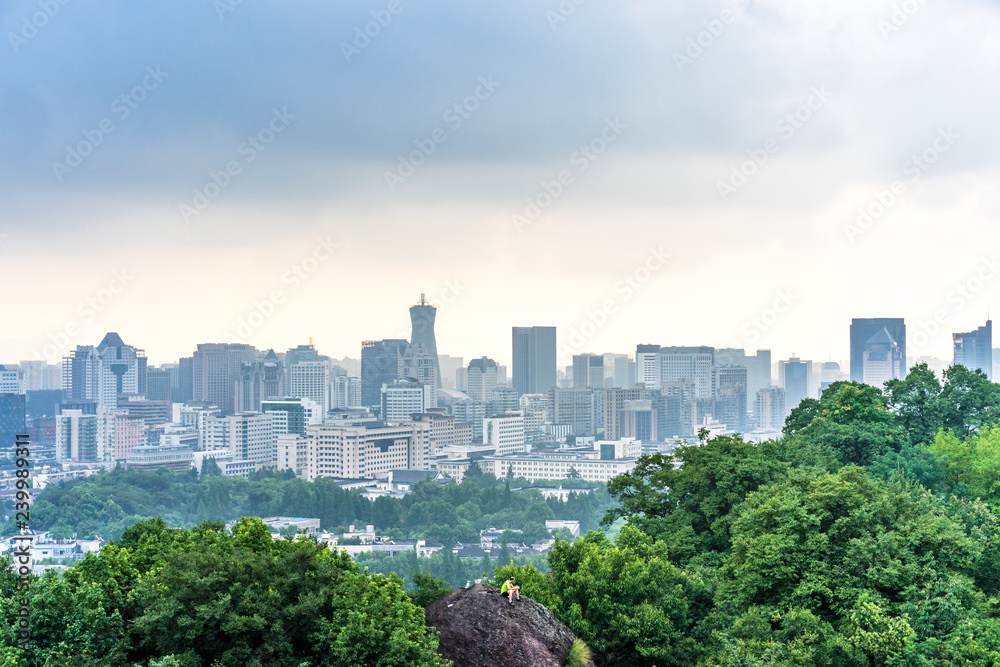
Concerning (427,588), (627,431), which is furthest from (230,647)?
(627,431)

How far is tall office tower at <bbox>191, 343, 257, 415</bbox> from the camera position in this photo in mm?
124688

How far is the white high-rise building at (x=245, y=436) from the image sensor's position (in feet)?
323

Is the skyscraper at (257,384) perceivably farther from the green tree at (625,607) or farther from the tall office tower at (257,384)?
the green tree at (625,607)

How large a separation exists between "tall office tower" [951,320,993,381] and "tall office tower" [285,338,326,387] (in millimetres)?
75616

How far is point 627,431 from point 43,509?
65.3m

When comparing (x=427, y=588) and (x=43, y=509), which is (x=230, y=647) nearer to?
(x=427, y=588)

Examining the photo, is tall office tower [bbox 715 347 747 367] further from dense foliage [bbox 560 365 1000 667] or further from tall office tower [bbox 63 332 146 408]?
dense foliage [bbox 560 365 1000 667]

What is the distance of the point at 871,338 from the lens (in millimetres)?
113688

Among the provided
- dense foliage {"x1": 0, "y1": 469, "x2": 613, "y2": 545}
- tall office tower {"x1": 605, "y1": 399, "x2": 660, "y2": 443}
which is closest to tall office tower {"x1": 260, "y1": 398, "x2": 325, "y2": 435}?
dense foliage {"x1": 0, "y1": 469, "x2": 613, "y2": 545}

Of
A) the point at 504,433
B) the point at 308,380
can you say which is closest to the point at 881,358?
the point at 504,433

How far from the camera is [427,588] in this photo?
13359 mm

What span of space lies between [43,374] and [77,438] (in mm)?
35336

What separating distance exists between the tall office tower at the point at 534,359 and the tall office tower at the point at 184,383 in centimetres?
4249

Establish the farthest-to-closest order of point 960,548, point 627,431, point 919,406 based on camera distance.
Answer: point 627,431 < point 919,406 < point 960,548
